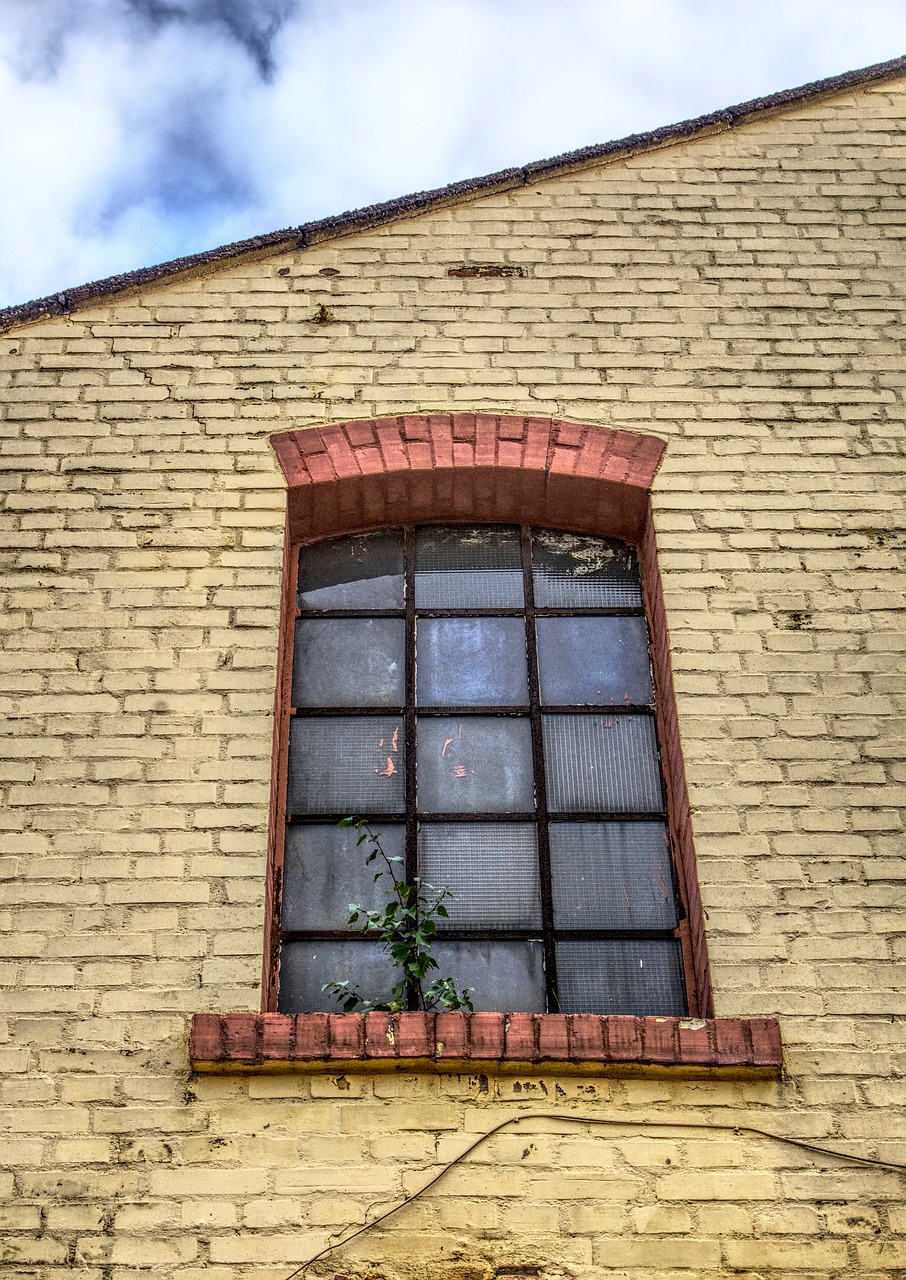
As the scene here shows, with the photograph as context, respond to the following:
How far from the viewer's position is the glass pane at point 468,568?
17.0 feet

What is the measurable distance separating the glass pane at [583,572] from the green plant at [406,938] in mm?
1267

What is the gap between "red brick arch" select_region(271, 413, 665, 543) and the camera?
512 centimetres

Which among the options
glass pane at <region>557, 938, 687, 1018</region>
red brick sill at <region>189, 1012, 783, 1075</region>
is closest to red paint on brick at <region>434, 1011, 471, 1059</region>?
red brick sill at <region>189, 1012, 783, 1075</region>

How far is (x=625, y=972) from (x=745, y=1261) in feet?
3.24

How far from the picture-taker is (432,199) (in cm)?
582

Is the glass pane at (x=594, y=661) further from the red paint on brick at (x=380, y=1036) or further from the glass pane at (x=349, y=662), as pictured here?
the red paint on brick at (x=380, y=1036)

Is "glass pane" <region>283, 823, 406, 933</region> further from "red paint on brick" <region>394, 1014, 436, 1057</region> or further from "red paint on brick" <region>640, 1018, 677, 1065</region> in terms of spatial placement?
"red paint on brick" <region>640, 1018, 677, 1065</region>

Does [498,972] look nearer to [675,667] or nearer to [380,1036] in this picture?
[380,1036]

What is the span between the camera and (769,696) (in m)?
4.57

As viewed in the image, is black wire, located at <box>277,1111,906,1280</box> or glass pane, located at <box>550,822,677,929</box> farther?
glass pane, located at <box>550,822,677,929</box>

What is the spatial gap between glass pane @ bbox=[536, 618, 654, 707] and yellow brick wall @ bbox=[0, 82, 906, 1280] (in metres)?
0.32

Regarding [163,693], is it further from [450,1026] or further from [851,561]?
[851,561]

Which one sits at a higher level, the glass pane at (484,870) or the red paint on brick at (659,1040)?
the glass pane at (484,870)

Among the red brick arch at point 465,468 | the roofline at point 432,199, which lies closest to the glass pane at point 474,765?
the red brick arch at point 465,468
